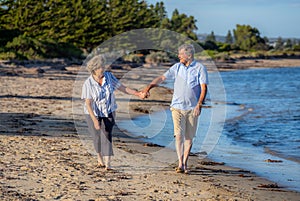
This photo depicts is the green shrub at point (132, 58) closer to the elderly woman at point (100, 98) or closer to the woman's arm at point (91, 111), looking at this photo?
the elderly woman at point (100, 98)

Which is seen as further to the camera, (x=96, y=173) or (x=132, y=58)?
(x=132, y=58)

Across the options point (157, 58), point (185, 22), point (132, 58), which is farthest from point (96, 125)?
point (185, 22)

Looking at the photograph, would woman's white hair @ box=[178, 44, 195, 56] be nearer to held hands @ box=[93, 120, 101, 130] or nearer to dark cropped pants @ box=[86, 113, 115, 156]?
dark cropped pants @ box=[86, 113, 115, 156]

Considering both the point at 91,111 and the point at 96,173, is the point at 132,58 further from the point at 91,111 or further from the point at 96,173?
the point at 96,173

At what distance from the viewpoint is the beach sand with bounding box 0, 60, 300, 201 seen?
686 centimetres

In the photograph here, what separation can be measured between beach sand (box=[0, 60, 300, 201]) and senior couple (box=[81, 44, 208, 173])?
1.72ft

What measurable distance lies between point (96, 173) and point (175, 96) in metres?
1.48

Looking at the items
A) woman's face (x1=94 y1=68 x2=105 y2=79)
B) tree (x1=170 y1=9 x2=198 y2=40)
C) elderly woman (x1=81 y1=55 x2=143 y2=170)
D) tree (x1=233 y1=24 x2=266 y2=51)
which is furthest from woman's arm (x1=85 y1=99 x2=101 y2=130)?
tree (x1=233 y1=24 x2=266 y2=51)

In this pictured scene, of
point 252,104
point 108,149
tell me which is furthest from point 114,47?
point 108,149

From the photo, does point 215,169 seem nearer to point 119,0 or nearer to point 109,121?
point 109,121

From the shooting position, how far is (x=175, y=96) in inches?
323

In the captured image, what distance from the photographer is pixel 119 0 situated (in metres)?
73.2

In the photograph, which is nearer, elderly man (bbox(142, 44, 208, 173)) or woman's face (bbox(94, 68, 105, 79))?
woman's face (bbox(94, 68, 105, 79))

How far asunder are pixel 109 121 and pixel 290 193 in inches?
100
